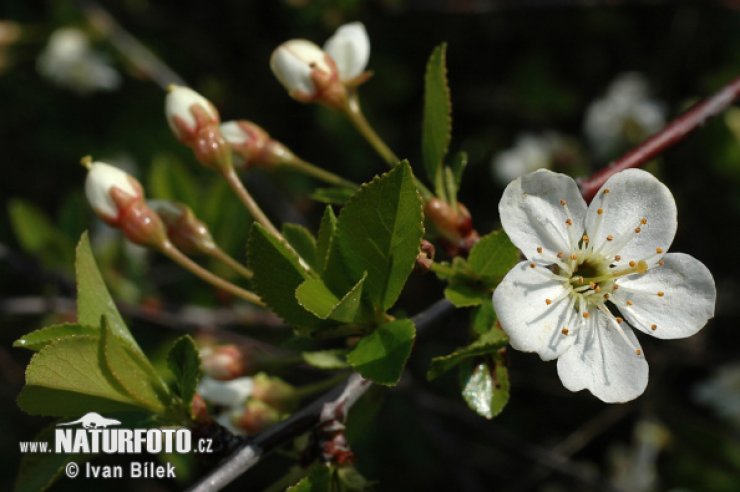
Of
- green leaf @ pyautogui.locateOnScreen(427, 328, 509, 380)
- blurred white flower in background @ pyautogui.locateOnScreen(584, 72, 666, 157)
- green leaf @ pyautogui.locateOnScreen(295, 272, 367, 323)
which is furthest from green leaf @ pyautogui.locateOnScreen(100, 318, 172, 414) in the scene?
blurred white flower in background @ pyautogui.locateOnScreen(584, 72, 666, 157)

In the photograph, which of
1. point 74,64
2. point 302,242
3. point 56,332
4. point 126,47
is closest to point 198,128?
point 302,242

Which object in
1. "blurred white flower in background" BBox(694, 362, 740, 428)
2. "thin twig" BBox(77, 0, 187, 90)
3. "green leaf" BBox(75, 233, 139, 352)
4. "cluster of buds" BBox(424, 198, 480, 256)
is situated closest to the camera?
"green leaf" BBox(75, 233, 139, 352)

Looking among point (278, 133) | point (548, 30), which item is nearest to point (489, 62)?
point (548, 30)

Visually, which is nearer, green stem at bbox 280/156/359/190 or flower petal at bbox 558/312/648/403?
flower petal at bbox 558/312/648/403

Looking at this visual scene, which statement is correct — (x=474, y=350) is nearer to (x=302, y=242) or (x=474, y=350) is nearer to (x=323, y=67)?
(x=302, y=242)

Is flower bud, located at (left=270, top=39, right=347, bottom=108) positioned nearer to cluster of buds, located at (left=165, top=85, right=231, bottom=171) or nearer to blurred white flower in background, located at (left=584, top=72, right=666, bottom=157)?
cluster of buds, located at (left=165, top=85, right=231, bottom=171)

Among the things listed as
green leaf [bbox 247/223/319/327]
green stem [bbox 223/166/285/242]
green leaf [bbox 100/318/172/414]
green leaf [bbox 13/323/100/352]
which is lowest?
green leaf [bbox 100/318/172/414]

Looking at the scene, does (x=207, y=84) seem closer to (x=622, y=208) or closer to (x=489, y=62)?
(x=489, y=62)
